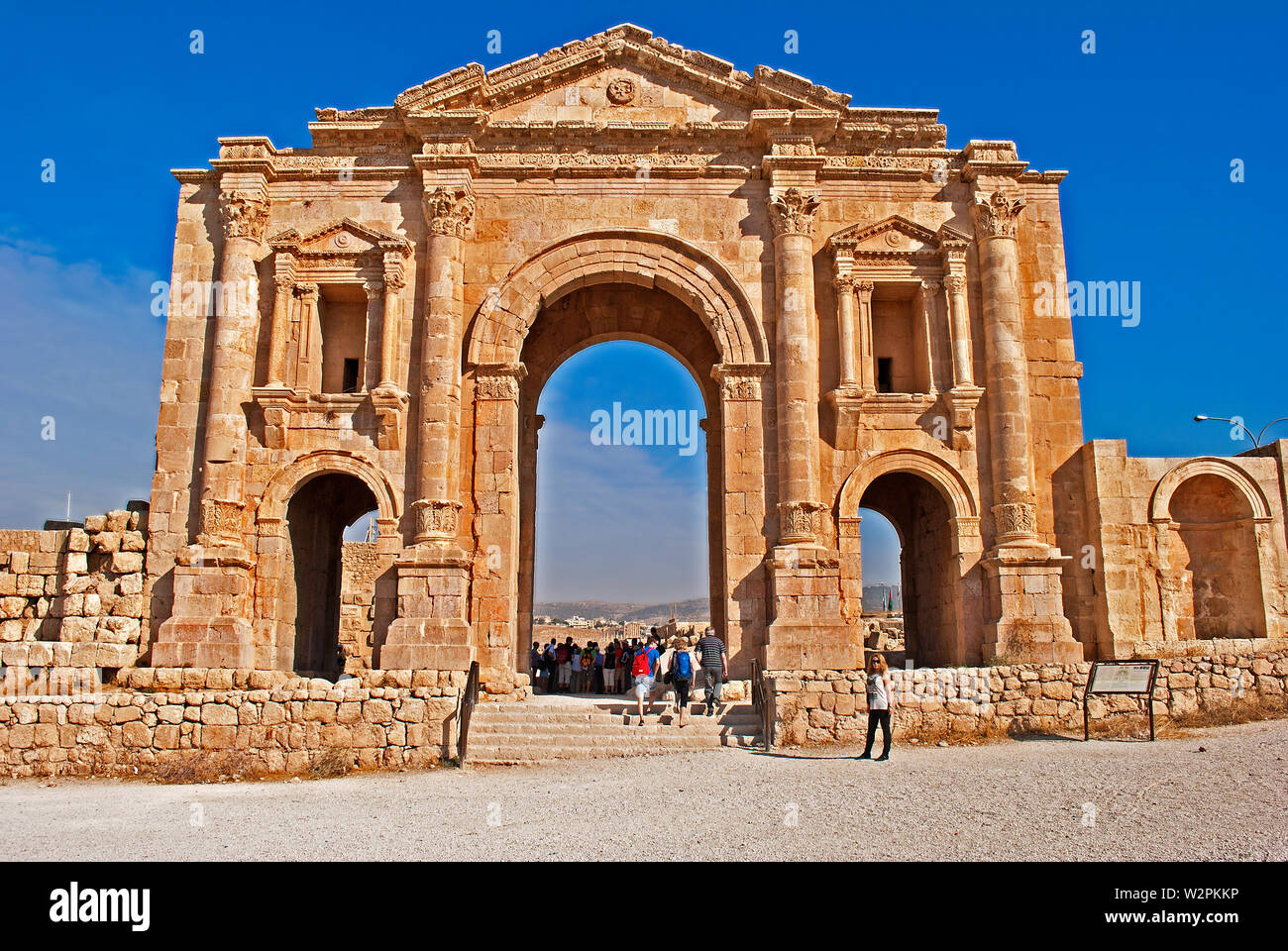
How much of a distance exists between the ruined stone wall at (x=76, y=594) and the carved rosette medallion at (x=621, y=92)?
1092cm

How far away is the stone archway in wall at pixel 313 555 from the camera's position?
1545 centimetres

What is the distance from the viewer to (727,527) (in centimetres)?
1559

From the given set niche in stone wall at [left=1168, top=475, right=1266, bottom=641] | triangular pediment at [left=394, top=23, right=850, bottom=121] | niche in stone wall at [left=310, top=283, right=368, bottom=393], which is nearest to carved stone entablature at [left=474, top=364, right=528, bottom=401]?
niche in stone wall at [left=310, top=283, right=368, bottom=393]

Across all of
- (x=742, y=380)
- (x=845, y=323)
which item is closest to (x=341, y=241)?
(x=742, y=380)

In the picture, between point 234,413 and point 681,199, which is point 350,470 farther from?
point 681,199

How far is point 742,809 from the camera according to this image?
356 inches

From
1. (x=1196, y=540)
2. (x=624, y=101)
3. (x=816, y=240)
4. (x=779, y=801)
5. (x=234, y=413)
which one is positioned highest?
(x=624, y=101)

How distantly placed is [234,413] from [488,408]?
416 cm

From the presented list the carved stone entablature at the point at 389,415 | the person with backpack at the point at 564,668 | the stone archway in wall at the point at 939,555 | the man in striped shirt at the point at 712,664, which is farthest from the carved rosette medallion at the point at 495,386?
the person with backpack at the point at 564,668

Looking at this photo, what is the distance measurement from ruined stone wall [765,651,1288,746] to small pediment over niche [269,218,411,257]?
9.60m

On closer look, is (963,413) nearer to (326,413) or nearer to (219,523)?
(326,413)

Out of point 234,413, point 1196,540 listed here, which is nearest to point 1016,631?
point 1196,540

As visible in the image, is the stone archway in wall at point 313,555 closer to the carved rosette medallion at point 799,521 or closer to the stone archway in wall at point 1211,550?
the carved rosette medallion at point 799,521

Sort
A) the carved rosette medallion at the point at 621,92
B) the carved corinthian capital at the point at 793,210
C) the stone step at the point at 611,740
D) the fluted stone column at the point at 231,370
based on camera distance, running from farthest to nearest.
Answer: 1. the carved rosette medallion at the point at 621,92
2. the carved corinthian capital at the point at 793,210
3. the fluted stone column at the point at 231,370
4. the stone step at the point at 611,740
